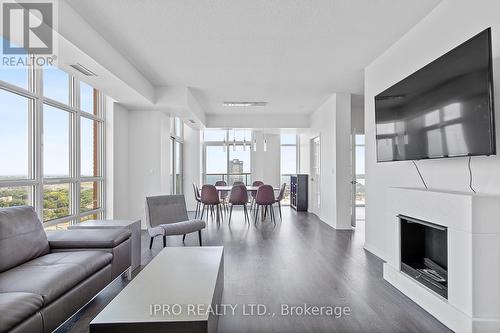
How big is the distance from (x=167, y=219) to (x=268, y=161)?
641 centimetres

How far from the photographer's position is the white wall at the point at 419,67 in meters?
2.25

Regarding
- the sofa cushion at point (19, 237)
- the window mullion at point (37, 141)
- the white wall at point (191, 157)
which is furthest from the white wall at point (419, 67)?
the white wall at point (191, 157)

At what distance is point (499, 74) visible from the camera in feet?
7.11

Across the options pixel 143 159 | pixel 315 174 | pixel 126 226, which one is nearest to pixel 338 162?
pixel 315 174

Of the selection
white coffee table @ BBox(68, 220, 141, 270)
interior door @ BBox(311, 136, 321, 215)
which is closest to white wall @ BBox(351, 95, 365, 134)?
interior door @ BBox(311, 136, 321, 215)

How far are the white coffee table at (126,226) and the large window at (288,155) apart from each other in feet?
24.9

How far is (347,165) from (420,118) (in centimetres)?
318

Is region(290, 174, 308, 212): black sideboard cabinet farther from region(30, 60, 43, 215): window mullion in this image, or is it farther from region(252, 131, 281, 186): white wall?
region(30, 60, 43, 215): window mullion

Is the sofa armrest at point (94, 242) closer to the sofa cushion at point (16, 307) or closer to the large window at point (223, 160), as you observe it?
the sofa cushion at point (16, 307)

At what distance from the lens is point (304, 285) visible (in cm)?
295

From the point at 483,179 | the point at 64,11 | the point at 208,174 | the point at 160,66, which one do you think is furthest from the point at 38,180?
the point at 208,174

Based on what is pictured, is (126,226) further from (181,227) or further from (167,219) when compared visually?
(167,219)

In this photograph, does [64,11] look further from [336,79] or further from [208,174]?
[208,174]

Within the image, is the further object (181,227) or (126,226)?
(181,227)
